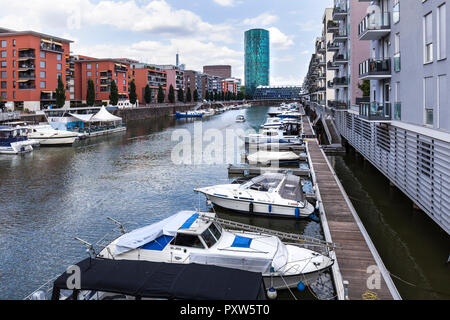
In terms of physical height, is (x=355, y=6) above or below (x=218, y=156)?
above

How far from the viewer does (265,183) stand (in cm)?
2100

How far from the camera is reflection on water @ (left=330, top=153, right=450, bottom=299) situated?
12273mm

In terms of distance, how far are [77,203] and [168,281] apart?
1517 centimetres

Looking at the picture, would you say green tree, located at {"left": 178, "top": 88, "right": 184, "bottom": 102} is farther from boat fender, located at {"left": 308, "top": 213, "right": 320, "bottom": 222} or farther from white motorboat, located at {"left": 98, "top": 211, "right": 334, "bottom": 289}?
white motorboat, located at {"left": 98, "top": 211, "right": 334, "bottom": 289}

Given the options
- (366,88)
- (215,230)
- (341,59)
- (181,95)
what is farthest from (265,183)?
(181,95)

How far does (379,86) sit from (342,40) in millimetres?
20777

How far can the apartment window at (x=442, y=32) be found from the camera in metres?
15.2

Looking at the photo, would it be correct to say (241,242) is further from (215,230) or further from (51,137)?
(51,137)

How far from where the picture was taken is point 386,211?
19984 millimetres

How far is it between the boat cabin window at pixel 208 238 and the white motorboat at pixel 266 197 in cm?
697

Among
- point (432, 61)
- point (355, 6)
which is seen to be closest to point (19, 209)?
point (432, 61)

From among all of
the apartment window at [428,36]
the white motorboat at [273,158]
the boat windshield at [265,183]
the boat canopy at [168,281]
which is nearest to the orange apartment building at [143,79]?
the white motorboat at [273,158]
